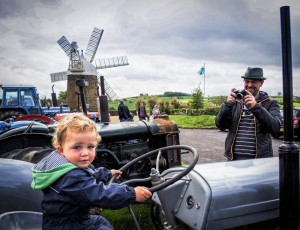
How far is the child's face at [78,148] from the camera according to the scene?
163 cm

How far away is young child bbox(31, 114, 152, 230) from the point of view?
1.57m

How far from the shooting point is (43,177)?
1600 millimetres

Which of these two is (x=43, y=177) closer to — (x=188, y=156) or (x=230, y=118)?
(x=230, y=118)

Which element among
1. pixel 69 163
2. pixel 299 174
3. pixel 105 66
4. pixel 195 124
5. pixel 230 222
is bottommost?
pixel 195 124

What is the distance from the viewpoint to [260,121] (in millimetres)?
2762

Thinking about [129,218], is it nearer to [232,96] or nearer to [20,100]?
[232,96]

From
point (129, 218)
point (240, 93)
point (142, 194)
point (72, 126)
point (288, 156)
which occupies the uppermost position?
point (240, 93)

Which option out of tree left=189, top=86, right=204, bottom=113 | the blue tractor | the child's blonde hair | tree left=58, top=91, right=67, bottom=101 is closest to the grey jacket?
the child's blonde hair

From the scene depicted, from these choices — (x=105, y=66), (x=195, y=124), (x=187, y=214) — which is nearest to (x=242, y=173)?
(x=187, y=214)

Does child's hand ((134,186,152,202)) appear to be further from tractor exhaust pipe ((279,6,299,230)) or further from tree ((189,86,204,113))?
tree ((189,86,204,113))

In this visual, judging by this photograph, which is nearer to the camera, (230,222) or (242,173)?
(230,222)

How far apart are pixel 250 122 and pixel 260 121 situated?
0.62ft

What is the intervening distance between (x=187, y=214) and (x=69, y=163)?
68 cm

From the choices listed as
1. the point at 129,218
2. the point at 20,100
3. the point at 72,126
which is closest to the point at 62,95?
the point at 20,100
